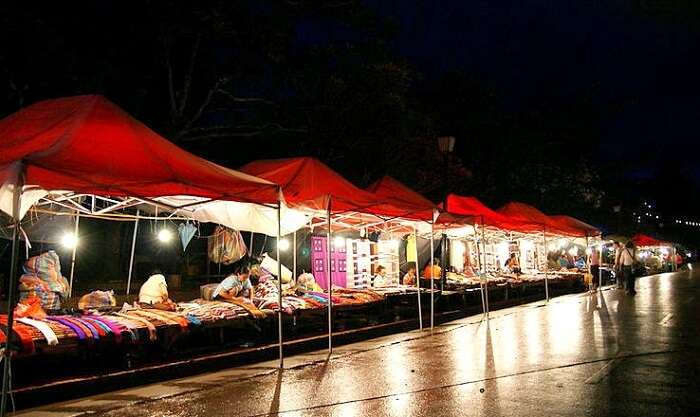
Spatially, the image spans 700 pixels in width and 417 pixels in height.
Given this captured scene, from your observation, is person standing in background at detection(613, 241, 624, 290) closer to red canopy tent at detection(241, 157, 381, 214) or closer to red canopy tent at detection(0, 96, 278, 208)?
red canopy tent at detection(241, 157, 381, 214)

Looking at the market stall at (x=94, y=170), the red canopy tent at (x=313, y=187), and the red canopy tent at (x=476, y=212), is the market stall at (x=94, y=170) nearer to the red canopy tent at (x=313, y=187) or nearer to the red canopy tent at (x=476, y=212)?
the red canopy tent at (x=313, y=187)

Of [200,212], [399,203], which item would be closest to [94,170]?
[200,212]

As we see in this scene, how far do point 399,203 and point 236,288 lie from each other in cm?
421

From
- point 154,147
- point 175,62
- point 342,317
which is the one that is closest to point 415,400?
point 154,147

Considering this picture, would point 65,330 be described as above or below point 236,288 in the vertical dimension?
below

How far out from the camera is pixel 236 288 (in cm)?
1237

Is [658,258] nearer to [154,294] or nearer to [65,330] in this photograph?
[154,294]

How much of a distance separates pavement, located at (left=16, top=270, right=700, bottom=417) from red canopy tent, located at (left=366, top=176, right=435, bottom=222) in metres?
2.83

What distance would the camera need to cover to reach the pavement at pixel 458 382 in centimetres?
699

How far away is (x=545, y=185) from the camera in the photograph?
34844 millimetres

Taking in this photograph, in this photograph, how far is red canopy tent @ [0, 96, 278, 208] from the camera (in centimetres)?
716

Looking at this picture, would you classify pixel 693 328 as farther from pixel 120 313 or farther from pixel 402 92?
pixel 120 313

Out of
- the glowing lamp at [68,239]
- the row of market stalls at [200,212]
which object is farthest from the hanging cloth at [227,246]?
the glowing lamp at [68,239]

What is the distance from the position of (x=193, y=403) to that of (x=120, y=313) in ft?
10.7
